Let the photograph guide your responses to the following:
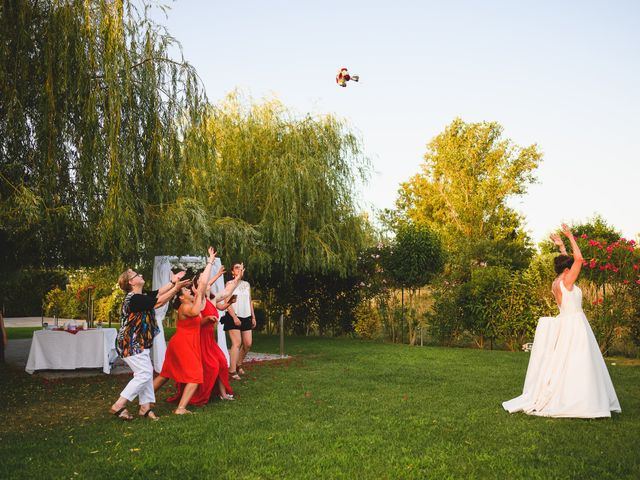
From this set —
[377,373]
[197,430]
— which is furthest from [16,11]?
[377,373]

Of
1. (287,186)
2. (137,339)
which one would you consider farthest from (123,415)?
(287,186)

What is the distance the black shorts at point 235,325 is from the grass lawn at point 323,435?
0.91 meters

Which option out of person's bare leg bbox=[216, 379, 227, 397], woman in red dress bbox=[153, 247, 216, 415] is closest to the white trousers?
woman in red dress bbox=[153, 247, 216, 415]

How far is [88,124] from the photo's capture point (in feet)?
26.6

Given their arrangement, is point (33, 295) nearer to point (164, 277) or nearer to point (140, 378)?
point (164, 277)

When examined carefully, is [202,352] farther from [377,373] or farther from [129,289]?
[377,373]

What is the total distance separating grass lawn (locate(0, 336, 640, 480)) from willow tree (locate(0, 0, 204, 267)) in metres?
2.52

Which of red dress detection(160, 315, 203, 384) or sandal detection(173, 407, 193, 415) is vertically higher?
red dress detection(160, 315, 203, 384)

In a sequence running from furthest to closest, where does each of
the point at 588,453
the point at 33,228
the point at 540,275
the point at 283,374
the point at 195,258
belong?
the point at 540,275
the point at 195,258
the point at 283,374
the point at 33,228
the point at 588,453

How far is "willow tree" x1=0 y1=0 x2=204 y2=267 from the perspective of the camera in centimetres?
760

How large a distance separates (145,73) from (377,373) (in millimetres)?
6610

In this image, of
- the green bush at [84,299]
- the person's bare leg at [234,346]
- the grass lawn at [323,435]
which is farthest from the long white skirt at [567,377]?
the green bush at [84,299]

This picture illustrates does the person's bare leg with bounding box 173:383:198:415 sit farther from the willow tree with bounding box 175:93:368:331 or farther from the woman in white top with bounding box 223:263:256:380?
the willow tree with bounding box 175:93:368:331

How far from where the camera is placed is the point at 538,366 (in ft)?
23.2
